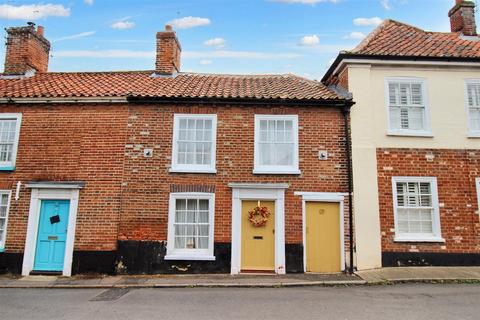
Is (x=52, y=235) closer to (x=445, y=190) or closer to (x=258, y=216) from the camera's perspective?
(x=258, y=216)

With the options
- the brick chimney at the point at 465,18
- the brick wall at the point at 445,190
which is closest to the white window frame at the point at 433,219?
the brick wall at the point at 445,190

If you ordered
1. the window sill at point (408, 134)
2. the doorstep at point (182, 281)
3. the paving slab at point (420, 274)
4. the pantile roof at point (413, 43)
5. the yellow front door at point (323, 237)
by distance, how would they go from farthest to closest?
1. the pantile roof at point (413, 43)
2. the window sill at point (408, 134)
3. the yellow front door at point (323, 237)
4. the paving slab at point (420, 274)
5. the doorstep at point (182, 281)

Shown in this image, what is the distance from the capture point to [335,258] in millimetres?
10359

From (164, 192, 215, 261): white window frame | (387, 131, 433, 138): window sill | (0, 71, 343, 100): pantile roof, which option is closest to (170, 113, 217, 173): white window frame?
(0, 71, 343, 100): pantile roof

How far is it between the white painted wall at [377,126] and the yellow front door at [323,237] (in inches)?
24.2

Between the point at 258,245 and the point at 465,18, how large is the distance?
12.0 metres

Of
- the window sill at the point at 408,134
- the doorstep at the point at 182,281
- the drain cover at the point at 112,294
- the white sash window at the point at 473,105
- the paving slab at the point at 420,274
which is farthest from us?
Answer: the white sash window at the point at 473,105

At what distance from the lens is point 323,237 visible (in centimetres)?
1045

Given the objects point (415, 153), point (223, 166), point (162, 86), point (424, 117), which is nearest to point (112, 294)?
point (223, 166)

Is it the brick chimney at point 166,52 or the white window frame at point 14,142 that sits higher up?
the brick chimney at point 166,52

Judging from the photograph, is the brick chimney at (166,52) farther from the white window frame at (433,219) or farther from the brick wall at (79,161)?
the white window frame at (433,219)

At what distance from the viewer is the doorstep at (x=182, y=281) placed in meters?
9.06

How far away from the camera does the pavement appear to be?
909 centimetres

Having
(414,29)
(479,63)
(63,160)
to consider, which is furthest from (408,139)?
(63,160)
